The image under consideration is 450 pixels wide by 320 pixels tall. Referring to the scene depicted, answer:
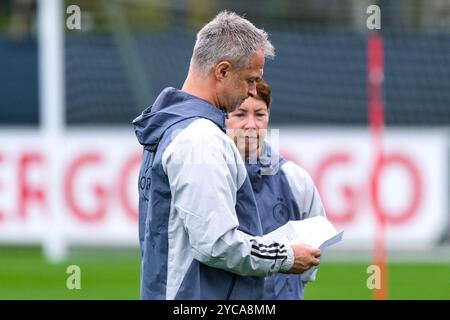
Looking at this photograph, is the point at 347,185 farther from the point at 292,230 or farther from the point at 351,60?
the point at 292,230

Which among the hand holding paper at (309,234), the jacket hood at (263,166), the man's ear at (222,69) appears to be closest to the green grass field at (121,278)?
the jacket hood at (263,166)

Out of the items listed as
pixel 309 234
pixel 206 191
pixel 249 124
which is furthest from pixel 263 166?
pixel 206 191

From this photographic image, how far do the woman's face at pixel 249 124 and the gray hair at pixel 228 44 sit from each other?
47.5 inches

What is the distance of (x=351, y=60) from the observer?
577 inches

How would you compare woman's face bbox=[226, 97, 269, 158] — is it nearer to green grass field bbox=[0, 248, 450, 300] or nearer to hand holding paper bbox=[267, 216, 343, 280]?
hand holding paper bbox=[267, 216, 343, 280]

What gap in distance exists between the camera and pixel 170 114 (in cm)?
449

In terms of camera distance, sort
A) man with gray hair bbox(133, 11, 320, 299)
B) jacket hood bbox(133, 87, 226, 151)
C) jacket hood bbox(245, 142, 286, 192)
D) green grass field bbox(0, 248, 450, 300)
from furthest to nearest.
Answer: green grass field bbox(0, 248, 450, 300)
jacket hood bbox(245, 142, 286, 192)
jacket hood bbox(133, 87, 226, 151)
man with gray hair bbox(133, 11, 320, 299)

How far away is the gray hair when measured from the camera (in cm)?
448

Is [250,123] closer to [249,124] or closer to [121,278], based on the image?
[249,124]

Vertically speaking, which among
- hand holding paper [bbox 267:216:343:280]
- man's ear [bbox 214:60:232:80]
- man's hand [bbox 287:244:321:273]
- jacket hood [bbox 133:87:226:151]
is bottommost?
man's hand [bbox 287:244:321:273]

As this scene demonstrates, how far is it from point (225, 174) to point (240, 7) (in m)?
10.9

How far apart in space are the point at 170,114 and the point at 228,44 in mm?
358

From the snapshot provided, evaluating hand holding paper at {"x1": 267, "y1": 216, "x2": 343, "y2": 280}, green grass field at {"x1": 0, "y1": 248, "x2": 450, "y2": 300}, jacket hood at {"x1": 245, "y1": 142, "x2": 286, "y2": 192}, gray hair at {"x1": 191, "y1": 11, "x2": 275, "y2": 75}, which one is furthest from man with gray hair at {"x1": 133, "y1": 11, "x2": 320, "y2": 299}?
green grass field at {"x1": 0, "y1": 248, "x2": 450, "y2": 300}

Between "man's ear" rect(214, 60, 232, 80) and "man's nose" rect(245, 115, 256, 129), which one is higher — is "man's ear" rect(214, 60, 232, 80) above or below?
below
